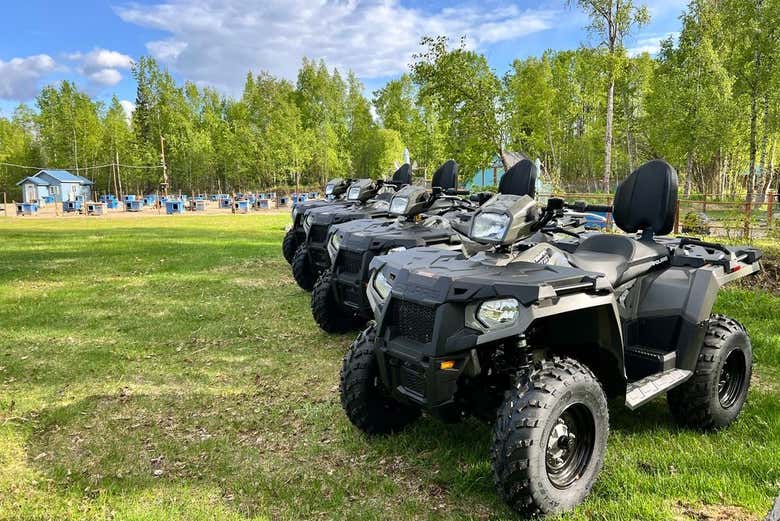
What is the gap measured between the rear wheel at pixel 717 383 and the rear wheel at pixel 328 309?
10.8 ft

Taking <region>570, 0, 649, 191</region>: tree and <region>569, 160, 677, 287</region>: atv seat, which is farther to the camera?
<region>570, 0, 649, 191</region>: tree

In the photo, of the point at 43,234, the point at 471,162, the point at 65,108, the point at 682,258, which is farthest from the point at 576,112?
the point at 65,108

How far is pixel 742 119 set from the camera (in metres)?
27.9

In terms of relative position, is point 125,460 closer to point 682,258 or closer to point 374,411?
point 374,411

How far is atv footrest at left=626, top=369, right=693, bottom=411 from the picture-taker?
9.84ft

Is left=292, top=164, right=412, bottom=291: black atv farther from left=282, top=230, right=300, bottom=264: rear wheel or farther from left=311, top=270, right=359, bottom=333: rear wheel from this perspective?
left=282, top=230, right=300, bottom=264: rear wheel

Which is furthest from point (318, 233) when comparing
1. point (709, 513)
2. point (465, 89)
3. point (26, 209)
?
point (26, 209)

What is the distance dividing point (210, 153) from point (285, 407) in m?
55.8

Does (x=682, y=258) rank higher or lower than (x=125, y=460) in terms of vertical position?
higher

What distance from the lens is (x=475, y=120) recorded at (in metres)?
19.0

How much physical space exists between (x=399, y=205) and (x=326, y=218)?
6.67ft

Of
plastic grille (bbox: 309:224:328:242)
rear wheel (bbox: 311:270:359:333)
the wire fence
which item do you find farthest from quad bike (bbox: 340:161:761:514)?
the wire fence

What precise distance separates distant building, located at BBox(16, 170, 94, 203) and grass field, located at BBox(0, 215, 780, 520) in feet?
177

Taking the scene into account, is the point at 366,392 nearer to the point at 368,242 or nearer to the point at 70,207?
the point at 368,242
